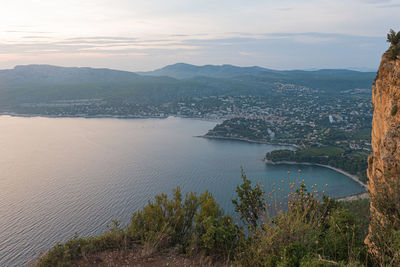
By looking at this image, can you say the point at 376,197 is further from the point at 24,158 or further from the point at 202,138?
the point at 202,138

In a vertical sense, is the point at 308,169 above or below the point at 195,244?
below

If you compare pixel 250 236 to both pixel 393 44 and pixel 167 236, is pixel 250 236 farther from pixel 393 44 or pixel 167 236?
pixel 393 44

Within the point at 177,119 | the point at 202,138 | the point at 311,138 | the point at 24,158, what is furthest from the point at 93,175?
the point at 177,119

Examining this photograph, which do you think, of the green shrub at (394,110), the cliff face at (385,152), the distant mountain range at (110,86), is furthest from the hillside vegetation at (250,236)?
the distant mountain range at (110,86)

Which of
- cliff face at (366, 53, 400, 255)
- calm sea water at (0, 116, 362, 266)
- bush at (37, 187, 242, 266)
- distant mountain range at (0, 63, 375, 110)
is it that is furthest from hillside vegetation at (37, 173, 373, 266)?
distant mountain range at (0, 63, 375, 110)

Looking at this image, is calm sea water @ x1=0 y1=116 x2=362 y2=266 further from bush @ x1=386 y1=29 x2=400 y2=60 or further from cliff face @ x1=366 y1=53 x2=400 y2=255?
bush @ x1=386 y1=29 x2=400 y2=60

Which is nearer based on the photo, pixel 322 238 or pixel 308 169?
pixel 322 238
